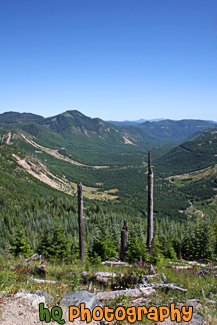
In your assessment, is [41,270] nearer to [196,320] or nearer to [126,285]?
[126,285]

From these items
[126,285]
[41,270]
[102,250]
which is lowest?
[102,250]

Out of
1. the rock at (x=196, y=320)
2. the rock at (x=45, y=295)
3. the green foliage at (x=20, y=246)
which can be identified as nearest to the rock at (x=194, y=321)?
the rock at (x=196, y=320)

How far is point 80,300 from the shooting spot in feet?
25.7

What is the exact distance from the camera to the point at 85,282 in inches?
438

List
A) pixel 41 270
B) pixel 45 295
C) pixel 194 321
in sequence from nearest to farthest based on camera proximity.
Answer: pixel 194 321 → pixel 45 295 → pixel 41 270

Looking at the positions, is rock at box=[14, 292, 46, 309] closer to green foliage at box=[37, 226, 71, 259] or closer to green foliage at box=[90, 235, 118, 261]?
green foliage at box=[90, 235, 118, 261]

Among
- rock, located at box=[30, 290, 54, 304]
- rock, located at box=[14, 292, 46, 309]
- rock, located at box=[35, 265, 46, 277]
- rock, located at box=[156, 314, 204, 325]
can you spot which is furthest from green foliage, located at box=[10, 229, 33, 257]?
rock, located at box=[156, 314, 204, 325]

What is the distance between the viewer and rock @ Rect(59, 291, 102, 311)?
7691 mm

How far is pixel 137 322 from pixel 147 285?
2591mm

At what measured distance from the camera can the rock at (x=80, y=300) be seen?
7.69m

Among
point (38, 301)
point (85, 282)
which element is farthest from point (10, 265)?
point (38, 301)

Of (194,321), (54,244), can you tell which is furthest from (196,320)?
(54,244)

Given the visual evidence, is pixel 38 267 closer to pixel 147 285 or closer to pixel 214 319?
pixel 147 285

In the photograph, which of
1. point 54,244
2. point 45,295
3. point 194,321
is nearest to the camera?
point 194,321
